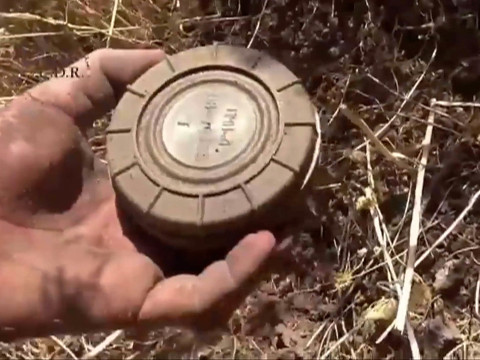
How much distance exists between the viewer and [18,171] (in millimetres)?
1804

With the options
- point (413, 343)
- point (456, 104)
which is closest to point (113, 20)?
point (456, 104)

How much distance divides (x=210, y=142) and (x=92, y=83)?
1.08ft

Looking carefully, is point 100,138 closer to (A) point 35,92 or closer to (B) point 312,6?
(A) point 35,92

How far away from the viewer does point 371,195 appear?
7.15ft

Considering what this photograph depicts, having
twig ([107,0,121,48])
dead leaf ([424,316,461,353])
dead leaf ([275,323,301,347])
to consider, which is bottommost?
dead leaf ([275,323,301,347])

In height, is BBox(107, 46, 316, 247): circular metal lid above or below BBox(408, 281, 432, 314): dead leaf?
above

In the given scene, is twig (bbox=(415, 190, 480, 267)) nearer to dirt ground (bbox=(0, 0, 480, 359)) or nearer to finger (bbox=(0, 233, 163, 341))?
dirt ground (bbox=(0, 0, 480, 359))

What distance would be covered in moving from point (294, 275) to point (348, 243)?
6.2 inches

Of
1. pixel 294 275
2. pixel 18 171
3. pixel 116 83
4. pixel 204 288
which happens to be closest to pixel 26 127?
pixel 18 171

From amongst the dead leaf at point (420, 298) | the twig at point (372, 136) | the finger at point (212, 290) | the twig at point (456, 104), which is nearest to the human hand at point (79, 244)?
the finger at point (212, 290)

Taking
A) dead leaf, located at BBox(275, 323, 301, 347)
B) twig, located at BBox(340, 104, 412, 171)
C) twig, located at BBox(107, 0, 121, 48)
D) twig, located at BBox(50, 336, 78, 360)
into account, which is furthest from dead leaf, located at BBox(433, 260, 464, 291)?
twig, located at BBox(107, 0, 121, 48)

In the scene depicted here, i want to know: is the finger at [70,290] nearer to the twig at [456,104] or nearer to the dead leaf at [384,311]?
the dead leaf at [384,311]

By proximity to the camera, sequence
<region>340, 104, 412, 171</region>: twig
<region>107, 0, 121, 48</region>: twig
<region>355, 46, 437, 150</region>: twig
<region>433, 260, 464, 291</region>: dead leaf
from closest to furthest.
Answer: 1. <region>340, 104, 412, 171</region>: twig
2. <region>433, 260, 464, 291</region>: dead leaf
3. <region>355, 46, 437, 150</region>: twig
4. <region>107, 0, 121, 48</region>: twig

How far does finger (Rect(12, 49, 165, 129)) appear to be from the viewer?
74.9 inches
